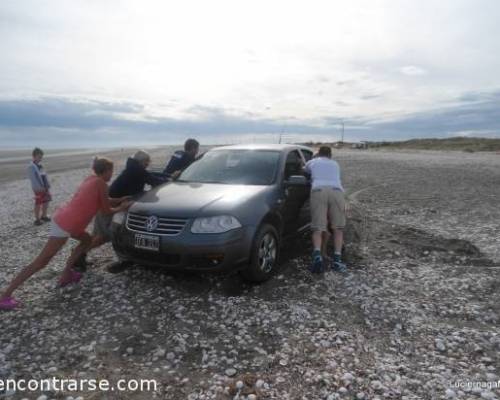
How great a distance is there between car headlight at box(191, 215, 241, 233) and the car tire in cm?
42

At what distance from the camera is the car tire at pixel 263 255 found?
5117 mm

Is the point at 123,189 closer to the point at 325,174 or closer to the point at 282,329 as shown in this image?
the point at 325,174

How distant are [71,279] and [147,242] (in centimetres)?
152

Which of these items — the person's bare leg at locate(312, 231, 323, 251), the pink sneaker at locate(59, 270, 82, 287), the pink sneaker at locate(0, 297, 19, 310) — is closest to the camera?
the pink sneaker at locate(0, 297, 19, 310)

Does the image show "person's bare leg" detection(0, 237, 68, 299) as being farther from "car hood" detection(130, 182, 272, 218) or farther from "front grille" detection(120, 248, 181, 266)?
"car hood" detection(130, 182, 272, 218)

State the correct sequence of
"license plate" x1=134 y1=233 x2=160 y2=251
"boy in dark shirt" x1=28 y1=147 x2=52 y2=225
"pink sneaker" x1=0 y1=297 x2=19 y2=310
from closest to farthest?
"pink sneaker" x1=0 y1=297 x2=19 y2=310, "license plate" x1=134 y1=233 x2=160 y2=251, "boy in dark shirt" x1=28 y1=147 x2=52 y2=225

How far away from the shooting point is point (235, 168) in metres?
6.47

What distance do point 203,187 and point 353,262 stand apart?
2.72m


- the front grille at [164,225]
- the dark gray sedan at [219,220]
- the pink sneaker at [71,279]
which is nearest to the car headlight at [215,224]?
the dark gray sedan at [219,220]

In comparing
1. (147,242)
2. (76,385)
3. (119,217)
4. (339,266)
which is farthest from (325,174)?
(76,385)

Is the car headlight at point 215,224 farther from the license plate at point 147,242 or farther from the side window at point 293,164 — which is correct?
the side window at point 293,164

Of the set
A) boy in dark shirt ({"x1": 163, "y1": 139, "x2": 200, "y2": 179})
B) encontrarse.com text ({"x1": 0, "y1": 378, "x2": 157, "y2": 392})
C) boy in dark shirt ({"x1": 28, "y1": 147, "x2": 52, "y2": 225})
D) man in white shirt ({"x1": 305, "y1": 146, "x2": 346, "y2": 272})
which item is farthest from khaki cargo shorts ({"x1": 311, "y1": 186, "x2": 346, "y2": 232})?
boy in dark shirt ({"x1": 28, "y1": 147, "x2": 52, "y2": 225})

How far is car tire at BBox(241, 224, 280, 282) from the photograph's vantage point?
512 centimetres

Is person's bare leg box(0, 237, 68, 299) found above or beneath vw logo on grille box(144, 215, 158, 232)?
beneath
